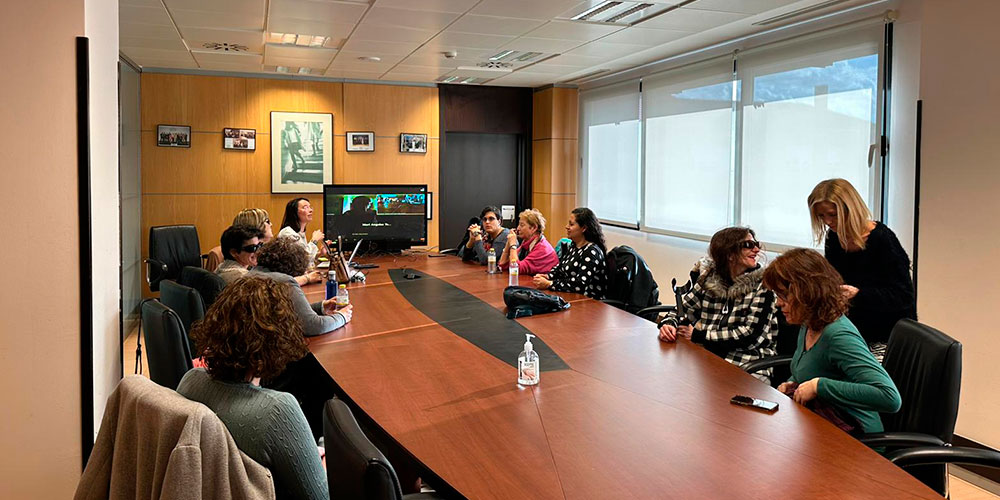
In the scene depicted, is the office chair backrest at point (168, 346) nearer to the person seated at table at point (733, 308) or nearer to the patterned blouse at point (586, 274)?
A: the person seated at table at point (733, 308)

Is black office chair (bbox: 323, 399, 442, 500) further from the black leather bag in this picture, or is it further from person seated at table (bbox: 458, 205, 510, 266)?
person seated at table (bbox: 458, 205, 510, 266)

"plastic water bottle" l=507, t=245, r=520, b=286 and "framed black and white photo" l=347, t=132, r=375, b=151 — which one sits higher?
"framed black and white photo" l=347, t=132, r=375, b=151

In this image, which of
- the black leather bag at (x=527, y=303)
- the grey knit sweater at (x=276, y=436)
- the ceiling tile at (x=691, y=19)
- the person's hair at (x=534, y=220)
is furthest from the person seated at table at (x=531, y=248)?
the grey knit sweater at (x=276, y=436)

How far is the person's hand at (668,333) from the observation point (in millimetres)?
3459

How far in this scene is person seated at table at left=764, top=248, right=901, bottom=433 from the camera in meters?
2.44

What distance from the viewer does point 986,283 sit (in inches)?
164

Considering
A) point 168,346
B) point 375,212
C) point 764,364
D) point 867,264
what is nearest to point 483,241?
point 375,212

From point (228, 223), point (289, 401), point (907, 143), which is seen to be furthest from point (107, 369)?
point (228, 223)

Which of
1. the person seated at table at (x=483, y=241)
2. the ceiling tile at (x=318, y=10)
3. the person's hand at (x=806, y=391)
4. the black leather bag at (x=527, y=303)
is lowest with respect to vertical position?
A: the person's hand at (x=806, y=391)

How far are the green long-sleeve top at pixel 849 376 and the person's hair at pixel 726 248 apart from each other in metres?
0.87

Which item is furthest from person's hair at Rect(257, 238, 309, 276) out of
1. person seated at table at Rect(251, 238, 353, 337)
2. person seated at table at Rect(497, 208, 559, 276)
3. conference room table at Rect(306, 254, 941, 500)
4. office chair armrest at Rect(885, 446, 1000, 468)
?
office chair armrest at Rect(885, 446, 1000, 468)

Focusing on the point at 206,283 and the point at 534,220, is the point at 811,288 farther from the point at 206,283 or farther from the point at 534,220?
the point at 534,220

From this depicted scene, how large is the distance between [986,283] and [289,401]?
3928 millimetres

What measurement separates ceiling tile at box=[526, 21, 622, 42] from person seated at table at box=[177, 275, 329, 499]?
4.13 m
